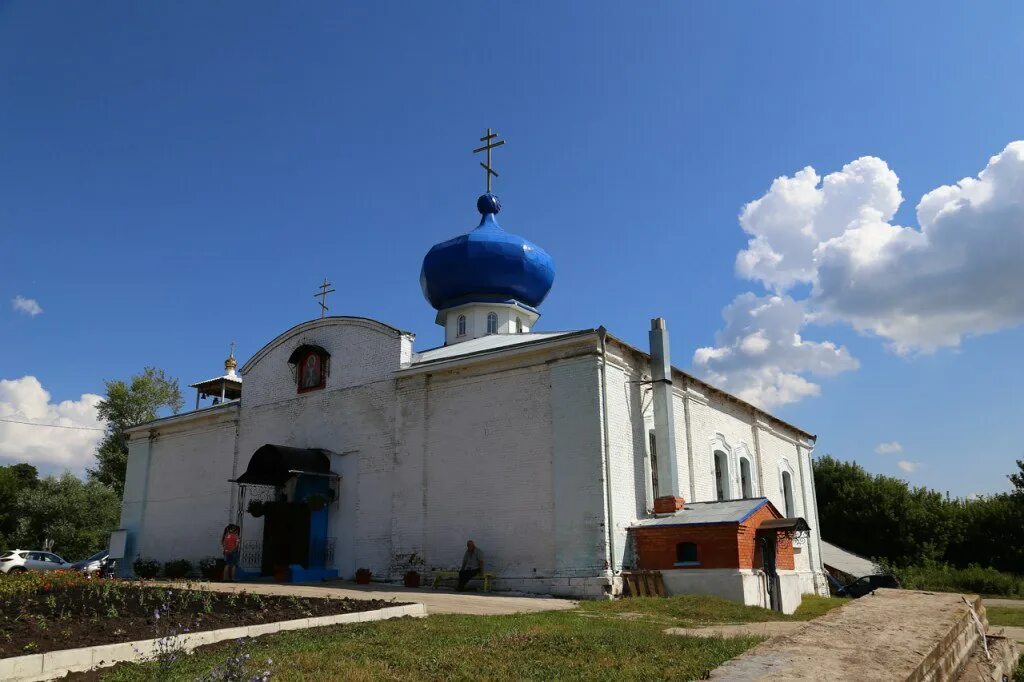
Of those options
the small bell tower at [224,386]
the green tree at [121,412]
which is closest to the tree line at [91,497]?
the green tree at [121,412]

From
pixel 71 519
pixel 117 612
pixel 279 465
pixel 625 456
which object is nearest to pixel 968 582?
pixel 625 456

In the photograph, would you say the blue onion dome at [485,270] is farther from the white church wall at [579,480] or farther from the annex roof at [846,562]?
the annex roof at [846,562]

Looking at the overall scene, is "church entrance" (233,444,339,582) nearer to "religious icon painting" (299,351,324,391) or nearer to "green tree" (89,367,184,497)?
"religious icon painting" (299,351,324,391)

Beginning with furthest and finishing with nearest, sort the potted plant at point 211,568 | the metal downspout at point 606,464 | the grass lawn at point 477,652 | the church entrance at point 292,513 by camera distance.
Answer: the potted plant at point 211,568 → the church entrance at point 292,513 → the metal downspout at point 606,464 → the grass lawn at point 477,652

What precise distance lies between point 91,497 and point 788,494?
107 ft

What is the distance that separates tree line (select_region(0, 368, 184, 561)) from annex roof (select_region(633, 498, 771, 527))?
29779mm

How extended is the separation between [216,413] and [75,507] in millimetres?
20833

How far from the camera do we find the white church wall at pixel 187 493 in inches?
880

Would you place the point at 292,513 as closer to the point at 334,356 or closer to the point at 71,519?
the point at 334,356

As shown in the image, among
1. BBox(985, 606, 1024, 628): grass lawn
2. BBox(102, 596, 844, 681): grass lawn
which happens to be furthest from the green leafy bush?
BBox(102, 596, 844, 681): grass lawn

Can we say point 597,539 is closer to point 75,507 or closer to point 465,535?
point 465,535

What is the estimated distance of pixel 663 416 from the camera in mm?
17594

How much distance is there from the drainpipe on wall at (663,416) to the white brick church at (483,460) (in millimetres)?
45

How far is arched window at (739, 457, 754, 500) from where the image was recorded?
22625mm
